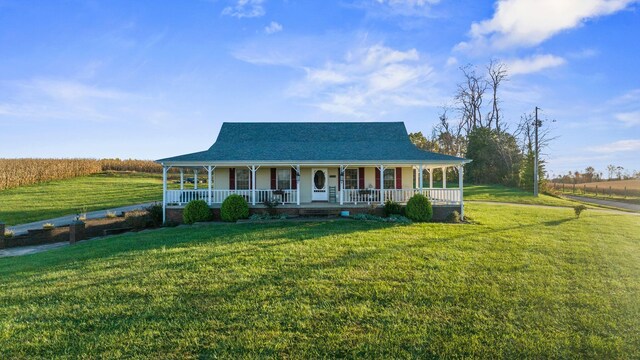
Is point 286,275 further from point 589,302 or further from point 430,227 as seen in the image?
point 430,227

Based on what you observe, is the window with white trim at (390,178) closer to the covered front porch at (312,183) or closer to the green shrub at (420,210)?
the covered front porch at (312,183)

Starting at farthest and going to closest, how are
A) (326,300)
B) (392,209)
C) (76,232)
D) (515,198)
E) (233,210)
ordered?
1. (515,198)
2. (392,209)
3. (233,210)
4. (76,232)
5. (326,300)

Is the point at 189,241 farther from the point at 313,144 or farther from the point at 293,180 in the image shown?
the point at 313,144

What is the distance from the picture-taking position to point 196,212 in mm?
14891

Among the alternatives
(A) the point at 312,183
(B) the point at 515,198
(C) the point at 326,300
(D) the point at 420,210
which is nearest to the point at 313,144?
(A) the point at 312,183

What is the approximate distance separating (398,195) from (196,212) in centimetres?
991

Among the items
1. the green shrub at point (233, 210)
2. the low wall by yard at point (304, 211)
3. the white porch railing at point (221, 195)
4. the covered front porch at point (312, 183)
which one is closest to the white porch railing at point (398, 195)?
the covered front porch at point (312, 183)

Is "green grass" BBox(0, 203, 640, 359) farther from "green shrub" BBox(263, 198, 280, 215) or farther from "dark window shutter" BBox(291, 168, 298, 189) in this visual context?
"dark window shutter" BBox(291, 168, 298, 189)

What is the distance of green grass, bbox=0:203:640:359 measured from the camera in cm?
425

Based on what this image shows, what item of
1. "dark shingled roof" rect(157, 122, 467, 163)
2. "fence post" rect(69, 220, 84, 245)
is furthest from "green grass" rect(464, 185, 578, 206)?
"fence post" rect(69, 220, 84, 245)

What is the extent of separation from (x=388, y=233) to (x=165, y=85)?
13828mm

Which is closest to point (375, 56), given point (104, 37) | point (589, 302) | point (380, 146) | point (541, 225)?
point (380, 146)

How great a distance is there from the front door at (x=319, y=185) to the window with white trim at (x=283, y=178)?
4.43ft

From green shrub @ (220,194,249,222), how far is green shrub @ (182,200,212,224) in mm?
732
